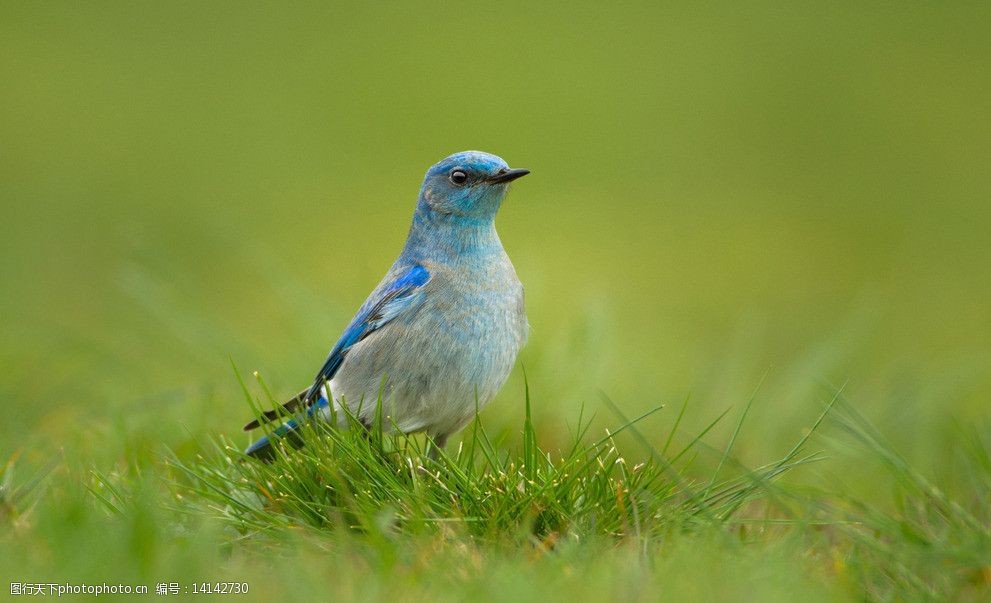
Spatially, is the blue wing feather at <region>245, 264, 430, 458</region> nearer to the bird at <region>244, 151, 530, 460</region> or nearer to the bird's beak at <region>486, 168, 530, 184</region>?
the bird at <region>244, 151, 530, 460</region>

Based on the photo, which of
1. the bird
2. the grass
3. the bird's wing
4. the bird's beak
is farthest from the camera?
the bird's beak

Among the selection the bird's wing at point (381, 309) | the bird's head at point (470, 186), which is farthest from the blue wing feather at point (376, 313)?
the bird's head at point (470, 186)

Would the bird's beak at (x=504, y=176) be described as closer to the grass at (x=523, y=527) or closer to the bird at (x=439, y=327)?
the bird at (x=439, y=327)

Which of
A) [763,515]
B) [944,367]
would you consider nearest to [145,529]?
[763,515]

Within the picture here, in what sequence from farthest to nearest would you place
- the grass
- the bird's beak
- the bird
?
the bird's beak → the bird → the grass

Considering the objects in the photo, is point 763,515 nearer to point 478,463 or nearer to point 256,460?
point 478,463

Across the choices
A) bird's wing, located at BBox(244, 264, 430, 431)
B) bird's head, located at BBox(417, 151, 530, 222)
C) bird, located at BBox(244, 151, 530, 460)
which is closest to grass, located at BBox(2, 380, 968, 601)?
bird, located at BBox(244, 151, 530, 460)

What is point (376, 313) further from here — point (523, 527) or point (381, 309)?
point (523, 527)
